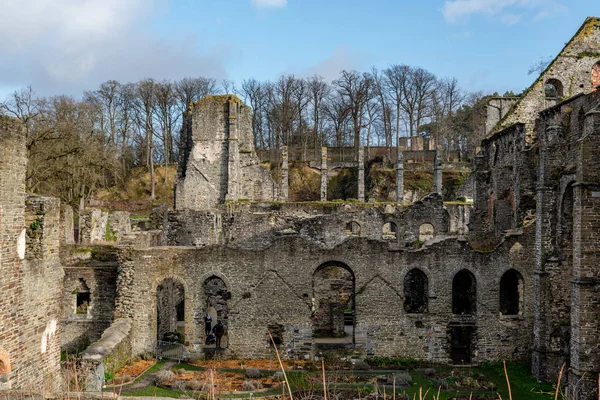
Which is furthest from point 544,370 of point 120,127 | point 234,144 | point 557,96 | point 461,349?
point 120,127

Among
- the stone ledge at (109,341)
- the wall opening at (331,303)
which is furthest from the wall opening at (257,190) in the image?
the stone ledge at (109,341)

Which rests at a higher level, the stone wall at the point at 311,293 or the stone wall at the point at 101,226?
the stone wall at the point at 101,226

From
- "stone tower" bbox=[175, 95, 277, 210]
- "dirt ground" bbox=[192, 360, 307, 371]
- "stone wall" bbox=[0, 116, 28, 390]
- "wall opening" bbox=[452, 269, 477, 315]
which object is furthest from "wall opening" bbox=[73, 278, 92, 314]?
"wall opening" bbox=[452, 269, 477, 315]

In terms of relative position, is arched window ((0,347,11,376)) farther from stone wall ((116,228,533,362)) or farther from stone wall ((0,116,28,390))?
stone wall ((116,228,533,362))

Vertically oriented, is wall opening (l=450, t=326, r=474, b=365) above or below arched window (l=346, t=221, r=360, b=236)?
below

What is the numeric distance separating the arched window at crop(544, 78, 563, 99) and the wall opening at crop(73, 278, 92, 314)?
19.6 m

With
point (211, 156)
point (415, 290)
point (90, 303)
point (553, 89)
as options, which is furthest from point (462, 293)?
point (211, 156)

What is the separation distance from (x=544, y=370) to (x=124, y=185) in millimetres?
43422

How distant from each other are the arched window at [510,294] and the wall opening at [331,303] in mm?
5799

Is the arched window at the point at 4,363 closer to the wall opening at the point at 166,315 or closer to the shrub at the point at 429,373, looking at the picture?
the wall opening at the point at 166,315

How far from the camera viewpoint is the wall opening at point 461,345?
63.3 ft

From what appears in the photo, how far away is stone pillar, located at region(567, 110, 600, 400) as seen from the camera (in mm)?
14266

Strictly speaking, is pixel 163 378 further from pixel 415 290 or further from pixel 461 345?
pixel 461 345

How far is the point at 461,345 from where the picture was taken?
835 inches
